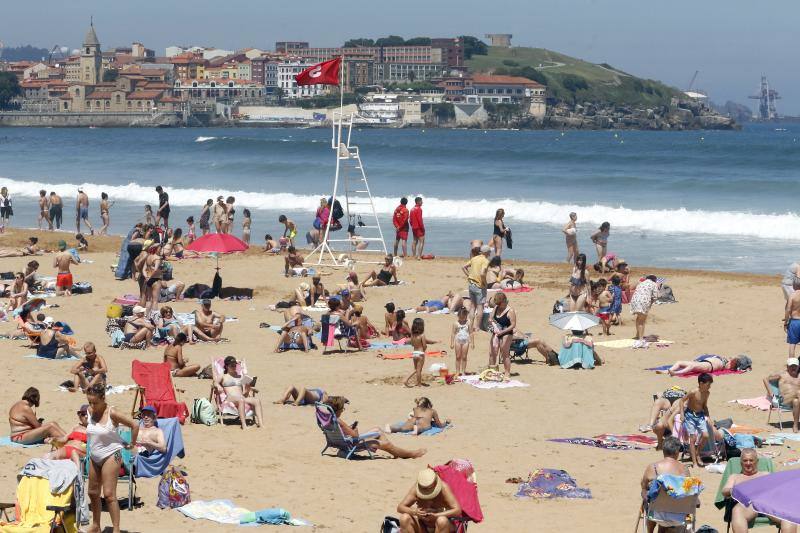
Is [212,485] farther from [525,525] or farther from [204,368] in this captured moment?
[204,368]

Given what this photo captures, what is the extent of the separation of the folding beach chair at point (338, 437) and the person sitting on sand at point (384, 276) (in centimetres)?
924

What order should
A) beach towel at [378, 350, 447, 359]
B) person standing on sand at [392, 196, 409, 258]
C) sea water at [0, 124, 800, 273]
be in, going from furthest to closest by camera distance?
sea water at [0, 124, 800, 273] < person standing on sand at [392, 196, 409, 258] < beach towel at [378, 350, 447, 359]

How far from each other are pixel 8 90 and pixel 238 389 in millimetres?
179100

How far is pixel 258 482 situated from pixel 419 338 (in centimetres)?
381

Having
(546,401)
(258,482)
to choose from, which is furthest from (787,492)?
(546,401)

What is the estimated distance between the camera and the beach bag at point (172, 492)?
873 centimetres

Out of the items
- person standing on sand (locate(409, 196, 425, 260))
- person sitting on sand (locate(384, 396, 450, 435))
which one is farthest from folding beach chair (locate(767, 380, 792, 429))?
person standing on sand (locate(409, 196, 425, 260))

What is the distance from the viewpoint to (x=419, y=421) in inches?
436

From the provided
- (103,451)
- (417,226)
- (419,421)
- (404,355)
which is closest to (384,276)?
(417,226)

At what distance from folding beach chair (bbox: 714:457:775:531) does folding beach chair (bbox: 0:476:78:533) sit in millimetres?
4126

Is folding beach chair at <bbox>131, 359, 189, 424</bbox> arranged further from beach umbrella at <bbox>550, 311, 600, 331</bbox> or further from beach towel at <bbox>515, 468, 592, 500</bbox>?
beach umbrella at <bbox>550, 311, 600, 331</bbox>

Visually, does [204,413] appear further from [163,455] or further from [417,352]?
[417,352]

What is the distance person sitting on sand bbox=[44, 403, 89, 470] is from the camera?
27.0ft

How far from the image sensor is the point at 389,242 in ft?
89.0
